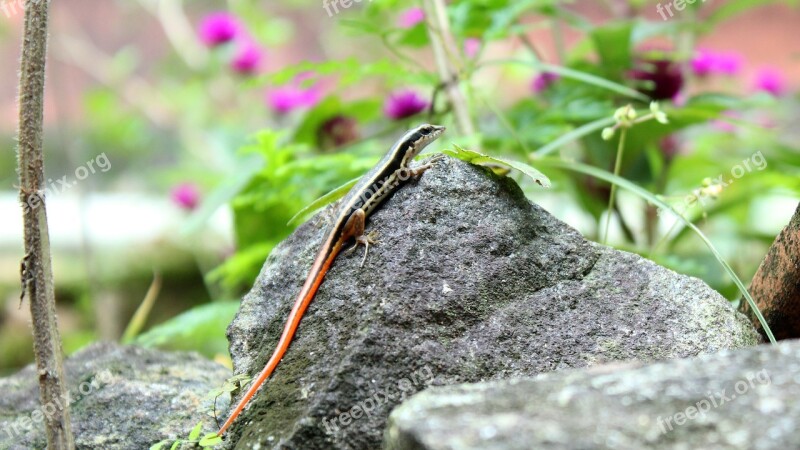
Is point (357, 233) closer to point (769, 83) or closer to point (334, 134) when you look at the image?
point (334, 134)

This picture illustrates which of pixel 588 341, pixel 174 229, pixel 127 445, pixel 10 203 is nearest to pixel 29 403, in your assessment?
pixel 127 445

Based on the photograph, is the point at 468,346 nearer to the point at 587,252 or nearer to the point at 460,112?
the point at 587,252

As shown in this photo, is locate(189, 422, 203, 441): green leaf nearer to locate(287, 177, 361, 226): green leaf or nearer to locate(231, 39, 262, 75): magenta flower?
locate(287, 177, 361, 226): green leaf

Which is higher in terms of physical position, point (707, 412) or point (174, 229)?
point (707, 412)

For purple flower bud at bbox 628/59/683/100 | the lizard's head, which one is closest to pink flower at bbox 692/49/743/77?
purple flower bud at bbox 628/59/683/100

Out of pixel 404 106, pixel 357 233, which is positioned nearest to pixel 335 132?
pixel 404 106

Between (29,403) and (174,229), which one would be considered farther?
(174,229)

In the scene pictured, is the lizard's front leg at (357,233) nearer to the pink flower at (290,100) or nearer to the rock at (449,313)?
the rock at (449,313)
